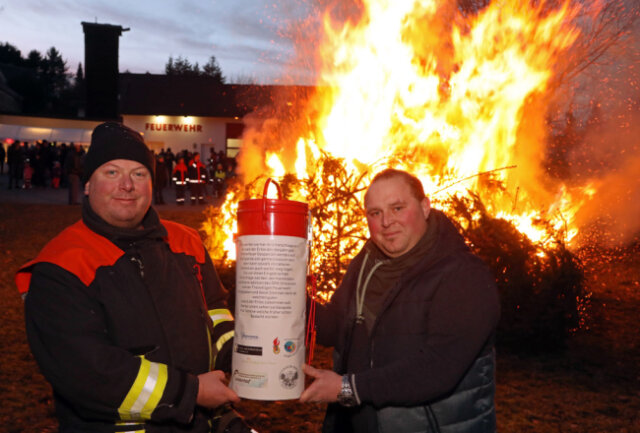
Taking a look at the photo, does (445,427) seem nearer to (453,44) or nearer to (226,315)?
(226,315)

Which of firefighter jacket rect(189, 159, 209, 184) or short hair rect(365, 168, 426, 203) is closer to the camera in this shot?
short hair rect(365, 168, 426, 203)

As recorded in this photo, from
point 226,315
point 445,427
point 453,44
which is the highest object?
point 453,44

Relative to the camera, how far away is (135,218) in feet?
8.54

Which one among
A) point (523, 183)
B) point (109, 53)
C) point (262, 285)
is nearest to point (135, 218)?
point (262, 285)

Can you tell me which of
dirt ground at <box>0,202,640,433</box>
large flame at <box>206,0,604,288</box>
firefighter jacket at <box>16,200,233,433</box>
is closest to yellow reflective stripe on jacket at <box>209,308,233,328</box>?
firefighter jacket at <box>16,200,233,433</box>

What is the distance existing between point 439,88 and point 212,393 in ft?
24.3

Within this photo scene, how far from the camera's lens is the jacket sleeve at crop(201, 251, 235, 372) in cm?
283

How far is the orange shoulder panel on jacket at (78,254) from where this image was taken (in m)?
2.31

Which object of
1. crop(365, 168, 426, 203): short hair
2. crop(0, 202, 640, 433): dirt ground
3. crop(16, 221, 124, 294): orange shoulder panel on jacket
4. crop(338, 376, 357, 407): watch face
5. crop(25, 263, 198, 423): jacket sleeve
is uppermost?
crop(365, 168, 426, 203): short hair

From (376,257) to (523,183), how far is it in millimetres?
8734

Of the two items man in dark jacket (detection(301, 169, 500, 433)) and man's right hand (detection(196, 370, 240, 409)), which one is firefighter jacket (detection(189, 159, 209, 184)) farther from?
man's right hand (detection(196, 370, 240, 409))

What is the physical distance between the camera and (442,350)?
2.47 metres

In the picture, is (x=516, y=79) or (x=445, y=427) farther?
(x=516, y=79)

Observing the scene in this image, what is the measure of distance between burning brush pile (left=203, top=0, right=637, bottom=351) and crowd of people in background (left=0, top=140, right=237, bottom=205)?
1090 cm
